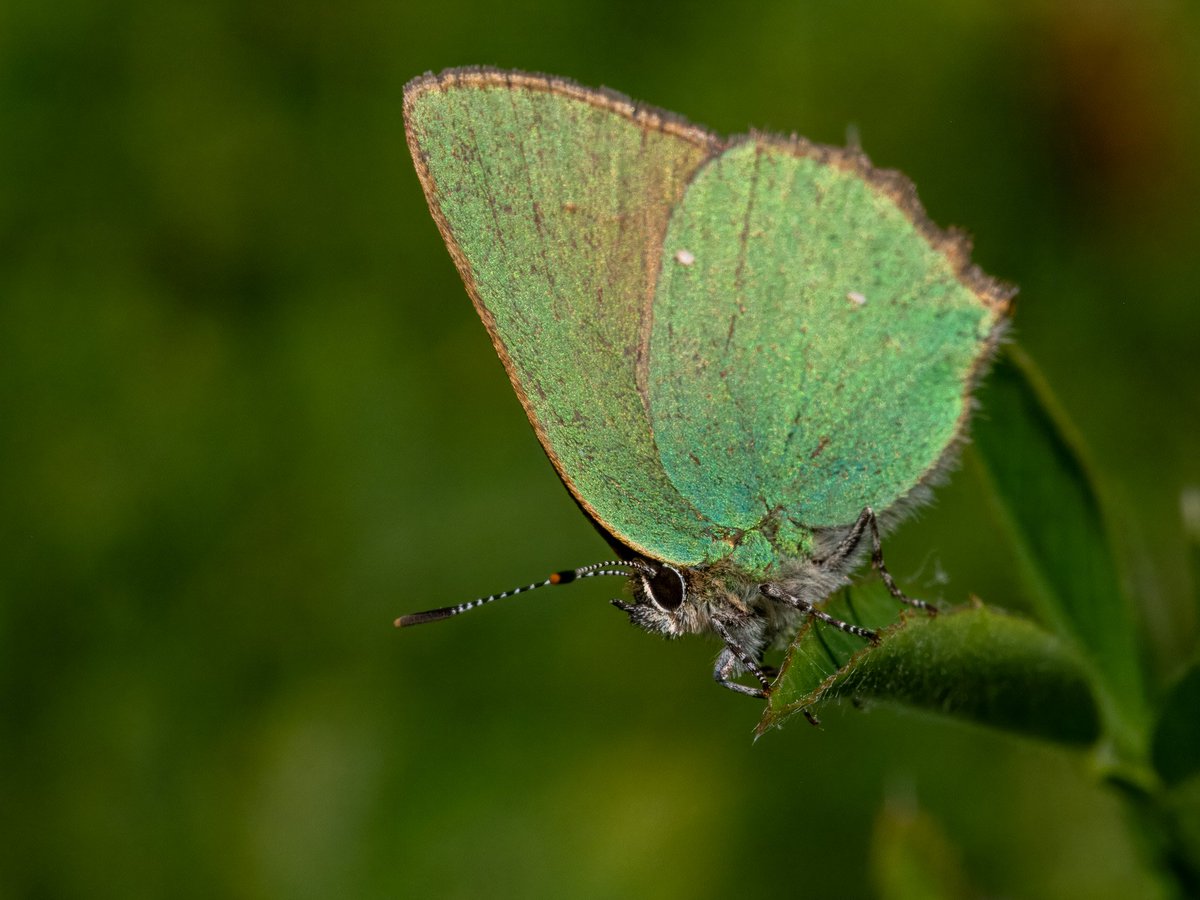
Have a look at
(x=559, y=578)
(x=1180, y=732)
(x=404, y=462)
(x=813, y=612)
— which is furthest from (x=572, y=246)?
(x=404, y=462)

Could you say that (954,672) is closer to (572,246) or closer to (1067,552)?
(1067,552)

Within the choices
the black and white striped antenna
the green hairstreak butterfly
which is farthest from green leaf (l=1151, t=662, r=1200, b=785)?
the black and white striped antenna

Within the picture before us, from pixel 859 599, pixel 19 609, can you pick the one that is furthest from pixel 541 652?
pixel 859 599

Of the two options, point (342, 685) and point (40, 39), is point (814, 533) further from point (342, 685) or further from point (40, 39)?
point (40, 39)

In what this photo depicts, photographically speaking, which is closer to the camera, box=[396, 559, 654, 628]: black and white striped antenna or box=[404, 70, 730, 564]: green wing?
box=[404, 70, 730, 564]: green wing

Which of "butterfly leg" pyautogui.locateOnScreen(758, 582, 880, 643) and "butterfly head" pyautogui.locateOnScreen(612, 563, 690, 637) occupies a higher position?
"butterfly leg" pyautogui.locateOnScreen(758, 582, 880, 643)

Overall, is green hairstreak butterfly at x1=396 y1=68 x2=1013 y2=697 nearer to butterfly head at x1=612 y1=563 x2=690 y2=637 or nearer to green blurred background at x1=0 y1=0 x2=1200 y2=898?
butterfly head at x1=612 y1=563 x2=690 y2=637

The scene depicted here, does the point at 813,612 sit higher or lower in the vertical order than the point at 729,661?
higher
